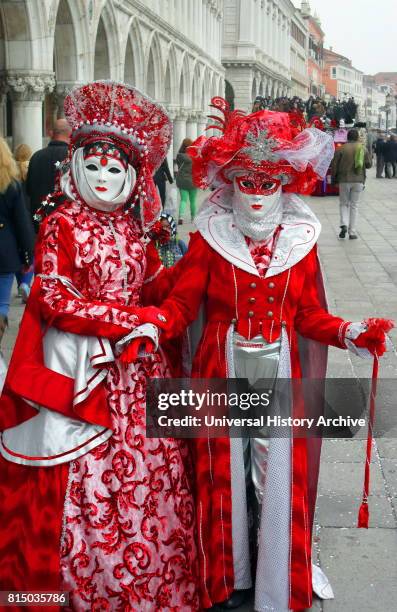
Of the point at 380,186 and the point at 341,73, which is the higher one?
the point at 341,73

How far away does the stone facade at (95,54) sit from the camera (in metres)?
13.4

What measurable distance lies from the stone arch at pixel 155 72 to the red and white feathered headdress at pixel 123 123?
21.9 meters

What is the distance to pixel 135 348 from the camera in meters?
2.93

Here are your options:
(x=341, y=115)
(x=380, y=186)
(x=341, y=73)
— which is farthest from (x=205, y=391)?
(x=341, y=73)

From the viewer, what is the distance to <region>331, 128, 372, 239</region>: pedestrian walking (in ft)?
42.7

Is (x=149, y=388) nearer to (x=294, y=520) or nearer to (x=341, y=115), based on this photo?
(x=294, y=520)

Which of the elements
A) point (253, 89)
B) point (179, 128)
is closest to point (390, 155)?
point (179, 128)

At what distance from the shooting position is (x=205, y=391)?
3244 mm

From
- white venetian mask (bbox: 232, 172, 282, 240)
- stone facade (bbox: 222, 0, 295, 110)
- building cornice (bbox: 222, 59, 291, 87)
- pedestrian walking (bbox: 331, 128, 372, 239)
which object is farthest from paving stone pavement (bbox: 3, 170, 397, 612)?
building cornice (bbox: 222, 59, 291, 87)

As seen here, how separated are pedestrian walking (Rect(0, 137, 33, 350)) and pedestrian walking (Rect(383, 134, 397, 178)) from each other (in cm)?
2336

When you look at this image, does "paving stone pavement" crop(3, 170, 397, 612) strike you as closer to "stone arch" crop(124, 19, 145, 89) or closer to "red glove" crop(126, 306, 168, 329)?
"red glove" crop(126, 306, 168, 329)

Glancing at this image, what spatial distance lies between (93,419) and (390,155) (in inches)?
1065

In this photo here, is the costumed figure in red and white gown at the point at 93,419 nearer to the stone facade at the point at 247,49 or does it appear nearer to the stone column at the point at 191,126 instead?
the stone column at the point at 191,126

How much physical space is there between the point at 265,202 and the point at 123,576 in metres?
1.35
